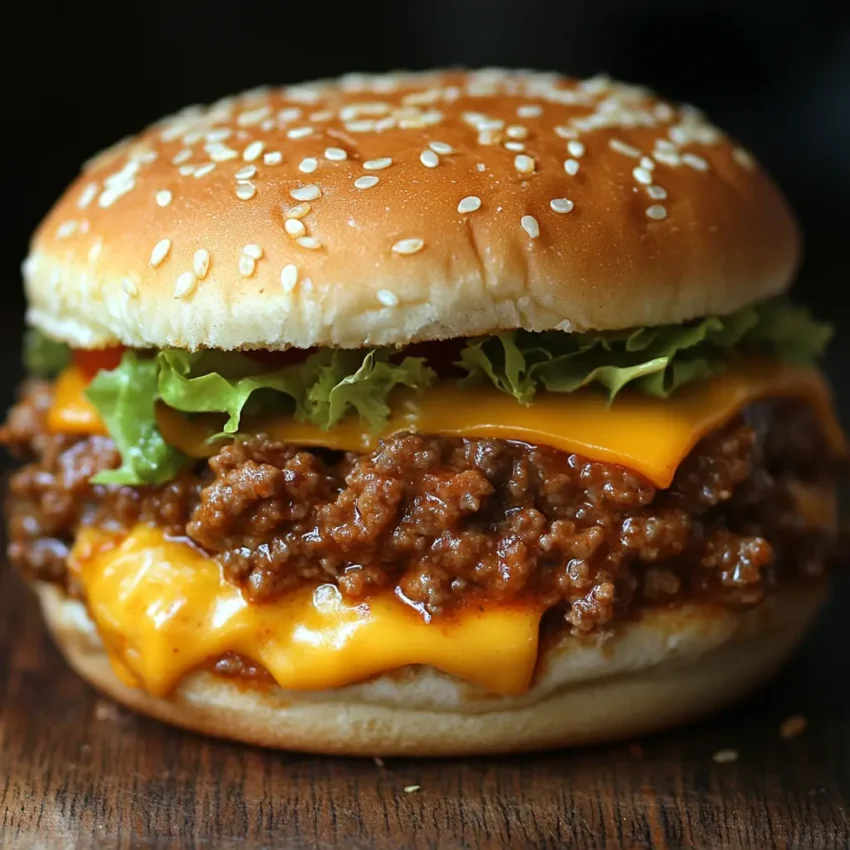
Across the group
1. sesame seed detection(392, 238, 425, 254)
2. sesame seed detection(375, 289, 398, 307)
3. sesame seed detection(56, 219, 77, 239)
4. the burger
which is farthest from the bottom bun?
sesame seed detection(56, 219, 77, 239)

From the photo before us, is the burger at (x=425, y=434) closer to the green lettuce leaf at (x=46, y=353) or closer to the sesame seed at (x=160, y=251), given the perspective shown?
the sesame seed at (x=160, y=251)

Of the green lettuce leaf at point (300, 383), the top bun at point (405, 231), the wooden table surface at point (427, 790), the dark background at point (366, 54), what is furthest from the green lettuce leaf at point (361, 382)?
the dark background at point (366, 54)

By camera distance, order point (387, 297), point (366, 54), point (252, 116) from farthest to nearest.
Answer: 1. point (366, 54)
2. point (252, 116)
3. point (387, 297)

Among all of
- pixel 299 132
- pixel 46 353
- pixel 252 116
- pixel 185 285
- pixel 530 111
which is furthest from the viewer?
pixel 46 353

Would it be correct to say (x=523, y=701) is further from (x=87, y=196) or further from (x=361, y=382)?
(x=87, y=196)

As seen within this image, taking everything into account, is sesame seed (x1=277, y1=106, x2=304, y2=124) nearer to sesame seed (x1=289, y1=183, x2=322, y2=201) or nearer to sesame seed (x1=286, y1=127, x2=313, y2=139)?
sesame seed (x1=286, y1=127, x2=313, y2=139)

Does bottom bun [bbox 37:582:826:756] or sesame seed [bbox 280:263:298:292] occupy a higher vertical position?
sesame seed [bbox 280:263:298:292]

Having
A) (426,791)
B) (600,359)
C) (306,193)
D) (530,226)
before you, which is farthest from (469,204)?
(426,791)
